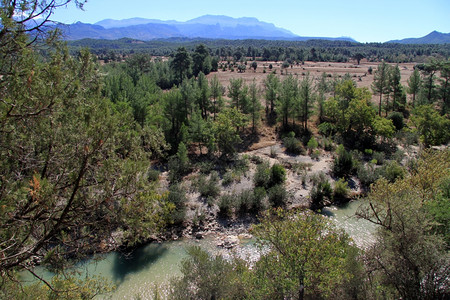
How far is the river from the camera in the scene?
15367mm

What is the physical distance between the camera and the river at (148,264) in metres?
15.4

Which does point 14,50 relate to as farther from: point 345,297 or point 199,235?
point 199,235

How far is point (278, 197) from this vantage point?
2291 cm

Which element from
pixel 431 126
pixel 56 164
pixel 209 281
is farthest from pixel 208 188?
pixel 431 126

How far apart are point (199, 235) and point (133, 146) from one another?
1300cm

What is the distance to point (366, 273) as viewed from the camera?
1252 centimetres

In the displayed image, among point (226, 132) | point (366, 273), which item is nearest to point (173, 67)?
point (226, 132)

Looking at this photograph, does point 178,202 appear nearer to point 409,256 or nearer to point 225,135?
point 225,135

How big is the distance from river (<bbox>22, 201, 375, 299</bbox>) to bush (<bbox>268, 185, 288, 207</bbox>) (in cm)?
420

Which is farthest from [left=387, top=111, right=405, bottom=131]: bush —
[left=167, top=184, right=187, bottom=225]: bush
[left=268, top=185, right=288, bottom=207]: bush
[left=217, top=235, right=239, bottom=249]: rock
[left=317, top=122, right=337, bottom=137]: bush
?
[left=167, top=184, right=187, bottom=225]: bush

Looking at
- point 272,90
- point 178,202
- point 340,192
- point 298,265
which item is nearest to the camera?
point 298,265

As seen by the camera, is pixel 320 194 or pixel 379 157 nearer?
pixel 320 194

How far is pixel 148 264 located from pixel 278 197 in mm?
10695

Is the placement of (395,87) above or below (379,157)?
above
